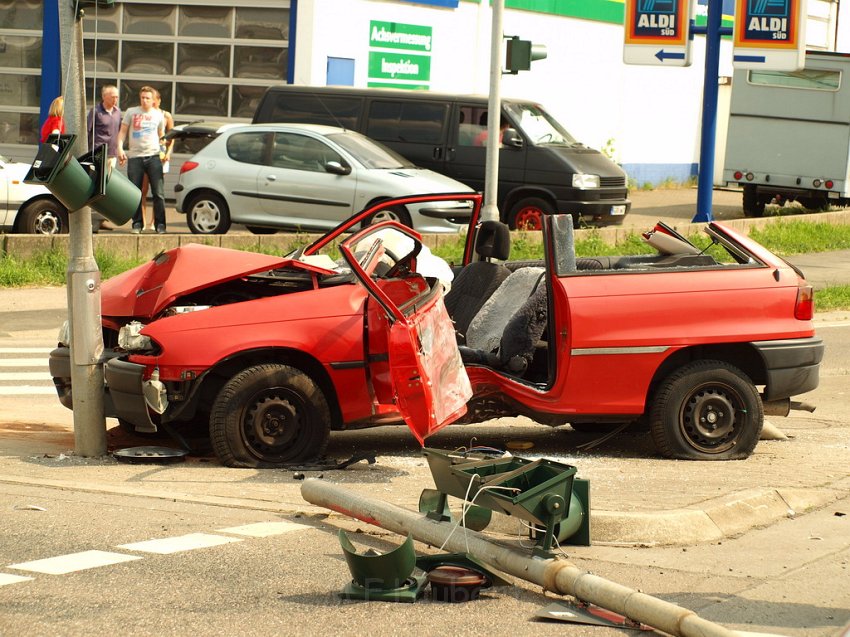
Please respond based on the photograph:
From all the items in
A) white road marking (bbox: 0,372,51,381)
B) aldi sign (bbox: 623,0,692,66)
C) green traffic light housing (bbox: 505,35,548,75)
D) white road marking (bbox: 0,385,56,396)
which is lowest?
white road marking (bbox: 0,385,56,396)

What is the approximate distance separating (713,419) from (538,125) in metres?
12.7

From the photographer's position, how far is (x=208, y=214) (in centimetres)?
1925

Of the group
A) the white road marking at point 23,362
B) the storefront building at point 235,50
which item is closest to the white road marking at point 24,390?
the white road marking at point 23,362

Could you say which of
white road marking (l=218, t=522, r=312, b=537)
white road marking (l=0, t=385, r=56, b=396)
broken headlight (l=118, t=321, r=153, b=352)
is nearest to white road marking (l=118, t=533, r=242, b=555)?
white road marking (l=218, t=522, r=312, b=537)

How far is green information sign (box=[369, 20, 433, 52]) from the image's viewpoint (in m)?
25.7

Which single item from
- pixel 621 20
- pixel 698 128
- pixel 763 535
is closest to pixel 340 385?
pixel 763 535

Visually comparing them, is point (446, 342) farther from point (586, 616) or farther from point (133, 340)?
point (586, 616)

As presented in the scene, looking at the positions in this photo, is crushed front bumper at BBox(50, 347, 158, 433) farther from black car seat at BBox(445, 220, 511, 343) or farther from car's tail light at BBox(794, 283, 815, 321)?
car's tail light at BBox(794, 283, 815, 321)

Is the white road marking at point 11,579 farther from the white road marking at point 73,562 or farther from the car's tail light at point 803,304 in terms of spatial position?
the car's tail light at point 803,304

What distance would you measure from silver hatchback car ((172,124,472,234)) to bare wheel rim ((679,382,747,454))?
391 inches

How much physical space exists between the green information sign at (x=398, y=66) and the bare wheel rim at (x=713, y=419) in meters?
17.7

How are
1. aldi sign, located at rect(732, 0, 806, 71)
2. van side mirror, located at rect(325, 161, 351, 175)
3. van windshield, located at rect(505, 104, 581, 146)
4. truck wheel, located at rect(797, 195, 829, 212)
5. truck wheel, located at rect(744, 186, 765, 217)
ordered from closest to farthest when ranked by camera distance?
van side mirror, located at rect(325, 161, 351, 175) → van windshield, located at rect(505, 104, 581, 146) → aldi sign, located at rect(732, 0, 806, 71) → truck wheel, located at rect(797, 195, 829, 212) → truck wheel, located at rect(744, 186, 765, 217)

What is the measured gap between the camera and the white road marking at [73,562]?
20.0 ft

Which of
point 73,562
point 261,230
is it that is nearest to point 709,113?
point 261,230
